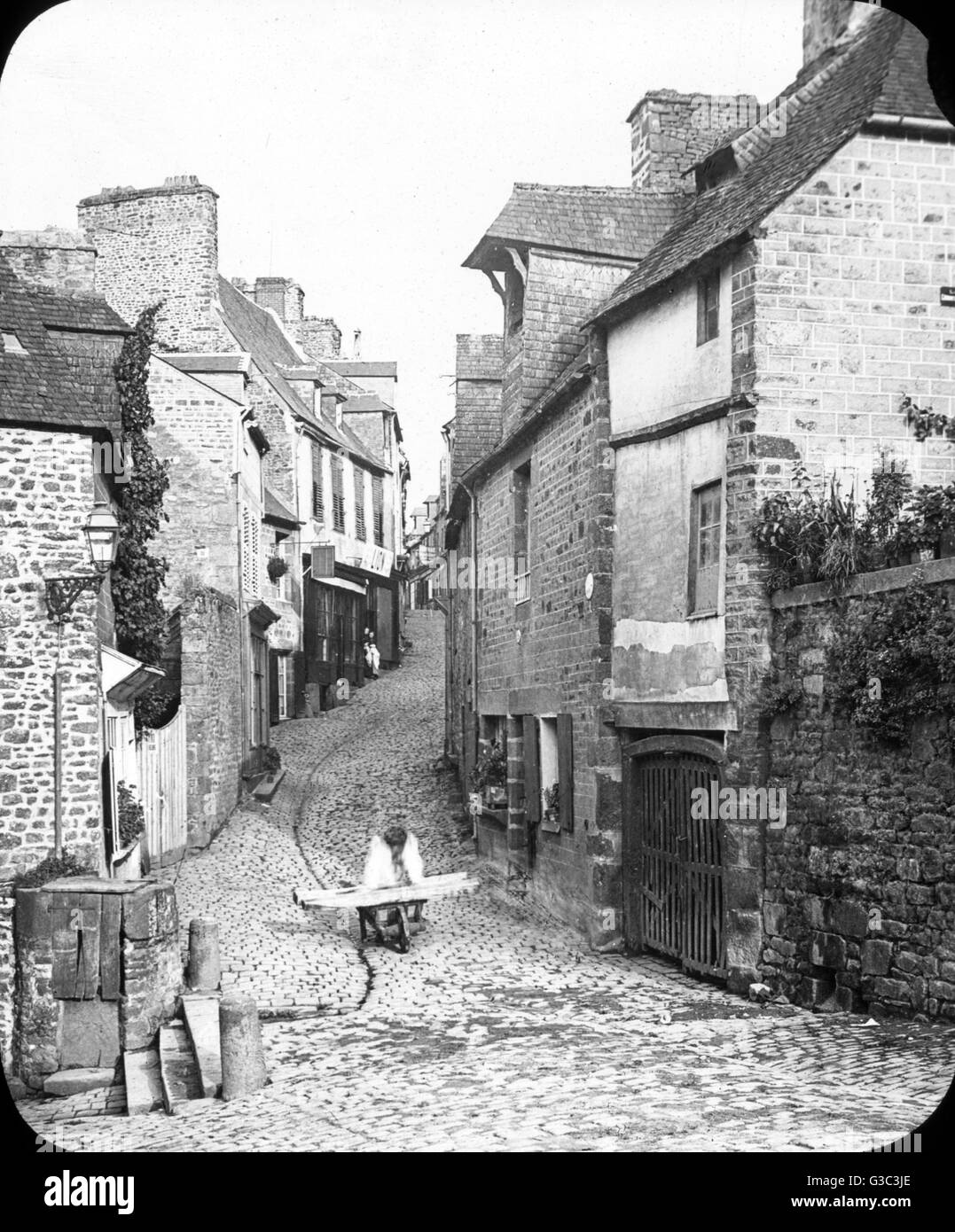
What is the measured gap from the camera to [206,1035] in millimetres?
9453

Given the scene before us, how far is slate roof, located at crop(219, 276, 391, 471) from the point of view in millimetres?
19250

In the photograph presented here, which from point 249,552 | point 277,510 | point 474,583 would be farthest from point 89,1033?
point 277,510

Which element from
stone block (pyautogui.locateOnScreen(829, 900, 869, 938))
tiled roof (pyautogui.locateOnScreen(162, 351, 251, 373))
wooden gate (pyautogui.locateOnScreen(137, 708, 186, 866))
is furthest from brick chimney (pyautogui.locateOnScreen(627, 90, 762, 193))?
stone block (pyautogui.locateOnScreen(829, 900, 869, 938))

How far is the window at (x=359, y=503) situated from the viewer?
2317 centimetres

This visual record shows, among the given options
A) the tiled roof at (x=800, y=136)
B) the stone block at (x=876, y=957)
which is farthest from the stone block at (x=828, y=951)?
the tiled roof at (x=800, y=136)

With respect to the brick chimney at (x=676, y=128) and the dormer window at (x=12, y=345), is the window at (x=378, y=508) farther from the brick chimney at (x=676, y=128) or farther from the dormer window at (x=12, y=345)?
the dormer window at (x=12, y=345)

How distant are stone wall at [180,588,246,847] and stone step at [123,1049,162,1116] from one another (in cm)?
621

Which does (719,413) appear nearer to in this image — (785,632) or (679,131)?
(785,632)

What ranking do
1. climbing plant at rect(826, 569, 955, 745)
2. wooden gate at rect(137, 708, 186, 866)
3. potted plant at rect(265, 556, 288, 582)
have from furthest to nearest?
potted plant at rect(265, 556, 288, 582), wooden gate at rect(137, 708, 186, 866), climbing plant at rect(826, 569, 955, 745)

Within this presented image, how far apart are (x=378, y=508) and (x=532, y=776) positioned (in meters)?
12.2

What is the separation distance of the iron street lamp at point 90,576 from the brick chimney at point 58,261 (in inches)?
141

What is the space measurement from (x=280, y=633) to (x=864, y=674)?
53.6 ft

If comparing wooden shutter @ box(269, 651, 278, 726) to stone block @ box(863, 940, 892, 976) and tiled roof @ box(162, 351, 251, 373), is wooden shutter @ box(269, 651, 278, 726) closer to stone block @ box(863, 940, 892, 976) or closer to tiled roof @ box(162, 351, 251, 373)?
tiled roof @ box(162, 351, 251, 373)

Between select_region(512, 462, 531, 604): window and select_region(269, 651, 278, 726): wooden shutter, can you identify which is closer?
select_region(512, 462, 531, 604): window
